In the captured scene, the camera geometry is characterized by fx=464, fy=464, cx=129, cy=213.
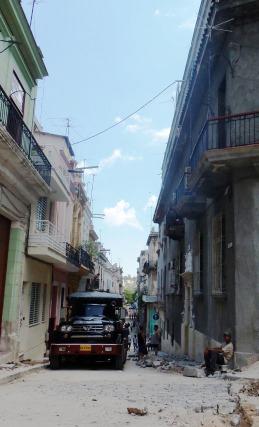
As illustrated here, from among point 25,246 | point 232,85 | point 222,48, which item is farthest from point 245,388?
point 25,246

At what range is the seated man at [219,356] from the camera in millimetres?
10305

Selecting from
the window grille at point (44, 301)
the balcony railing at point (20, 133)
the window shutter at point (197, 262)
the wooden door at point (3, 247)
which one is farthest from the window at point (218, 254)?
the window grille at point (44, 301)

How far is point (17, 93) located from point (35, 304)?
27.7 feet

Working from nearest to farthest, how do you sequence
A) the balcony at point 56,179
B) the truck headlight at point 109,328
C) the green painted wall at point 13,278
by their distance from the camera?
the truck headlight at point 109,328
the green painted wall at point 13,278
the balcony at point 56,179

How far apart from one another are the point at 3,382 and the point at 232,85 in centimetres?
854

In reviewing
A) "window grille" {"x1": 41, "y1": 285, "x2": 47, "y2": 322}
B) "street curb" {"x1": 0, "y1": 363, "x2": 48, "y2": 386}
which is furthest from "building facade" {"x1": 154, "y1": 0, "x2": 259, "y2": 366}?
"window grille" {"x1": 41, "y1": 285, "x2": 47, "y2": 322}

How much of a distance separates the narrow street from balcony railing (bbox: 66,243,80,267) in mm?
13727

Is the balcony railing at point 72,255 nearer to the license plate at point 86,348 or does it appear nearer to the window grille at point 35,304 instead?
the window grille at point 35,304

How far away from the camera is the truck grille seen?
13.0 meters

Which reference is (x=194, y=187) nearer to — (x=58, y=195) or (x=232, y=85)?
(x=232, y=85)

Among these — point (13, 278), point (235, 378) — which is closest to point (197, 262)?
point (13, 278)

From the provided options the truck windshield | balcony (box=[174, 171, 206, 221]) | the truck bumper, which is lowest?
the truck bumper

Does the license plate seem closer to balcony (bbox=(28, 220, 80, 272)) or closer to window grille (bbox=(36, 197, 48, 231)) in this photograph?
balcony (bbox=(28, 220, 80, 272))

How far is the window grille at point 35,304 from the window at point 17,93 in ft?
22.8
